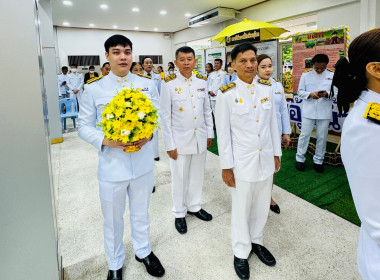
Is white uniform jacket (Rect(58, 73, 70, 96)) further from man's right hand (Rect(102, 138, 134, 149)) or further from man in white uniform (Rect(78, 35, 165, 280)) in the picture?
man's right hand (Rect(102, 138, 134, 149))

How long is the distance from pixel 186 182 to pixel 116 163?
1071 mm

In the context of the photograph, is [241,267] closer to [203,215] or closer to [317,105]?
[203,215]

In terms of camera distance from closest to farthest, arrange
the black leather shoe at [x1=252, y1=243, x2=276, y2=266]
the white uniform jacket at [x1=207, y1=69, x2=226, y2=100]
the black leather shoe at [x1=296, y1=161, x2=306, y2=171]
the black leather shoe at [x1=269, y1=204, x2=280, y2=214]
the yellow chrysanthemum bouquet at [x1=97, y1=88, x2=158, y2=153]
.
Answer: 1. the yellow chrysanthemum bouquet at [x1=97, y1=88, x2=158, y2=153]
2. the black leather shoe at [x1=252, y1=243, x2=276, y2=266]
3. the black leather shoe at [x1=269, y1=204, x2=280, y2=214]
4. the black leather shoe at [x1=296, y1=161, x2=306, y2=171]
5. the white uniform jacket at [x1=207, y1=69, x2=226, y2=100]

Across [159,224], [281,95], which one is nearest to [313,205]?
[281,95]

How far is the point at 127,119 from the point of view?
5.16ft

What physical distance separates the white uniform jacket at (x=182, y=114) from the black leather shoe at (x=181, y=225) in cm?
69

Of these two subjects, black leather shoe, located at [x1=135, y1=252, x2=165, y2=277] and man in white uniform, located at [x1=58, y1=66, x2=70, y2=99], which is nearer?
black leather shoe, located at [x1=135, y1=252, x2=165, y2=277]

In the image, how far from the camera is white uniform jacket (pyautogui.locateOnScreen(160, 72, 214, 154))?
2562mm

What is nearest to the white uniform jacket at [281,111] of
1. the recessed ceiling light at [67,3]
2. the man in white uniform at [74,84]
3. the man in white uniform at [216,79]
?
the man in white uniform at [216,79]

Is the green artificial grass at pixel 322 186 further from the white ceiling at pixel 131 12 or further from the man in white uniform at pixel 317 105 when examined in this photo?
the white ceiling at pixel 131 12

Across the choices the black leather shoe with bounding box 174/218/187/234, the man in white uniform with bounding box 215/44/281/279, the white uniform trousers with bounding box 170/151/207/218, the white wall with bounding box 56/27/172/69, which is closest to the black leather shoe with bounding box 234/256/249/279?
the man in white uniform with bounding box 215/44/281/279

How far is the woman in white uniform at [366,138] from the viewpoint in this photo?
779 mm

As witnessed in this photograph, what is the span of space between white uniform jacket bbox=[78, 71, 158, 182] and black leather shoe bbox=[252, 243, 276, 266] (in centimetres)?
112

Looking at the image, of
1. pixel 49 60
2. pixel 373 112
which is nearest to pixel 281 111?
pixel 373 112
